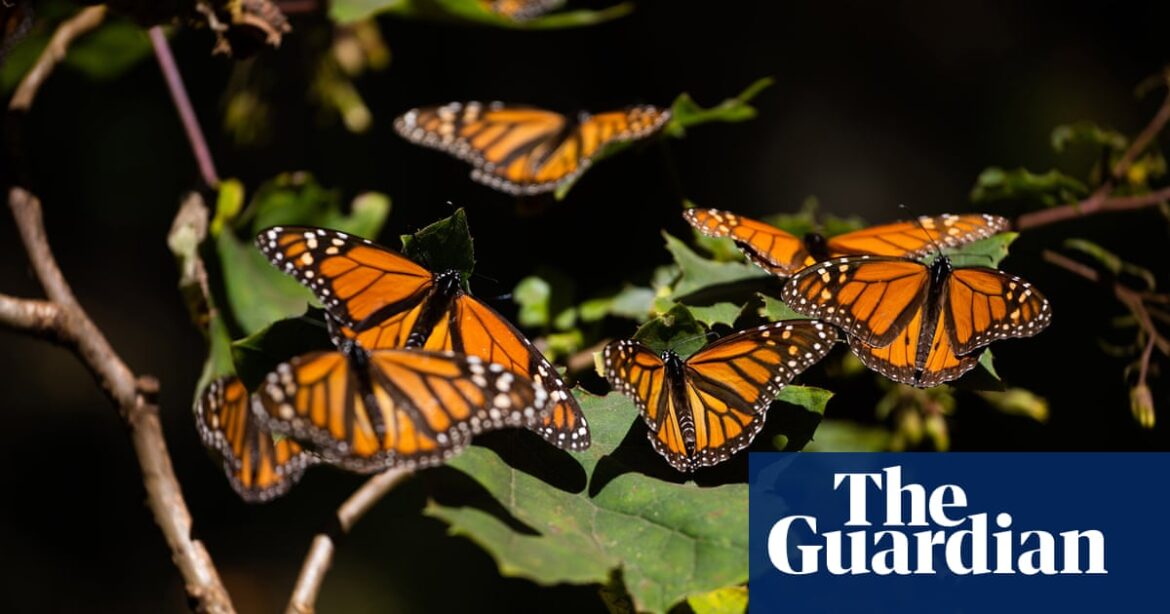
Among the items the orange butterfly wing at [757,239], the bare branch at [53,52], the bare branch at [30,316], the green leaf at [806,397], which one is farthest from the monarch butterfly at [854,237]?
the bare branch at [53,52]

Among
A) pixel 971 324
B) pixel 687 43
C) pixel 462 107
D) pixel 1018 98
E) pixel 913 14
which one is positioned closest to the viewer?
pixel 971 324

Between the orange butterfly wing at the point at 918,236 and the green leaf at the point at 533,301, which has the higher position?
the orange butterfly wing at the point at 918,236

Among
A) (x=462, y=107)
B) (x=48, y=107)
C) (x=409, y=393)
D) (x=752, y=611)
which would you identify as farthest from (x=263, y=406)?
(x=48, y=107)

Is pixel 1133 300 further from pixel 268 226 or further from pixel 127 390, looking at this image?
pixel 127 390

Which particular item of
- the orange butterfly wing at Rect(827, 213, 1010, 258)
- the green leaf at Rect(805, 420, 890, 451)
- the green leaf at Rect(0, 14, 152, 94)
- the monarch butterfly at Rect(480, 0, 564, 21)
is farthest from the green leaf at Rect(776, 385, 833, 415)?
the green leaf at Rect(0, 14, 152, 94)

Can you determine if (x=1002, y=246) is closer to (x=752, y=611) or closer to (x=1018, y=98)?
(x=752, y=611)

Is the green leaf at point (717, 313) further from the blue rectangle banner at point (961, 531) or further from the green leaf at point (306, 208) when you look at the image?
the green leaf at point (306, 208)
